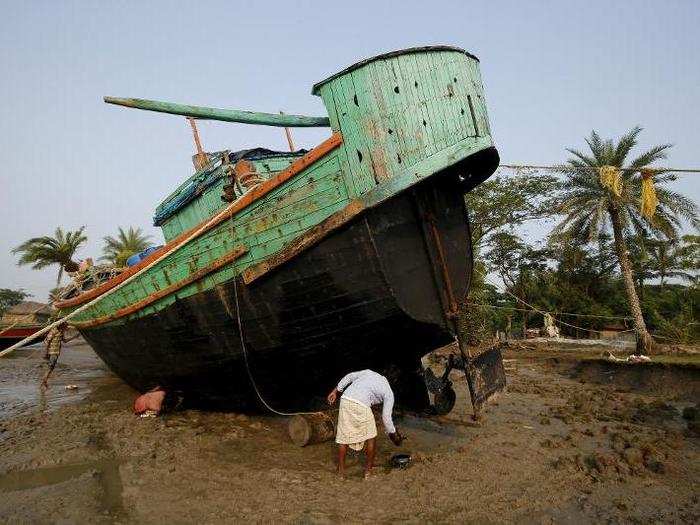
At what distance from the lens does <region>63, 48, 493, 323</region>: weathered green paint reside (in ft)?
14.9

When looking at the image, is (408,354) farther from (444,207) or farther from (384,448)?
(444,207)

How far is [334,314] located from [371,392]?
0.98 meters

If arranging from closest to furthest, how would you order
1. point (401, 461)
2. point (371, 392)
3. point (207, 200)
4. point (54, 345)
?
1. point (371, 392)
2. point (401, 461)
3. point (207, 200)
4. point (54, 345)

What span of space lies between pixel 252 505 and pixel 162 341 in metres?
3.57

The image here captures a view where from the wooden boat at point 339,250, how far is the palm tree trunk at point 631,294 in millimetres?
11987

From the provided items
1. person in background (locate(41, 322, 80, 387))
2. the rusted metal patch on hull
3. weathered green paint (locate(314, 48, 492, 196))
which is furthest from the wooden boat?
person in background (locate(41, 322, 80, 387))

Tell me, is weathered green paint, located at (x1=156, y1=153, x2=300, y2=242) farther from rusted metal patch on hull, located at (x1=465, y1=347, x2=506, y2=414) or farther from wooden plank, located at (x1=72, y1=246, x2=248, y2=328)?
rusted metal patch on hull, located at (x1=465, y1=347, x2=506, y2=414)

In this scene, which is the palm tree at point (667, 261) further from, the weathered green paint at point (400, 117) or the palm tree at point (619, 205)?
the weathered green paint at point (400, 117)

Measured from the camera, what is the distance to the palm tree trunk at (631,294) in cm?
1463

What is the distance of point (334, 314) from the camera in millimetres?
4996

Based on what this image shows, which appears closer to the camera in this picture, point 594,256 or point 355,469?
point 355,469

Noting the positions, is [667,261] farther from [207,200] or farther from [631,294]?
[207,200]

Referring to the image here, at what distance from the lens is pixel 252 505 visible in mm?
3945

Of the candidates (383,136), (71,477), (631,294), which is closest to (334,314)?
(383,136)
